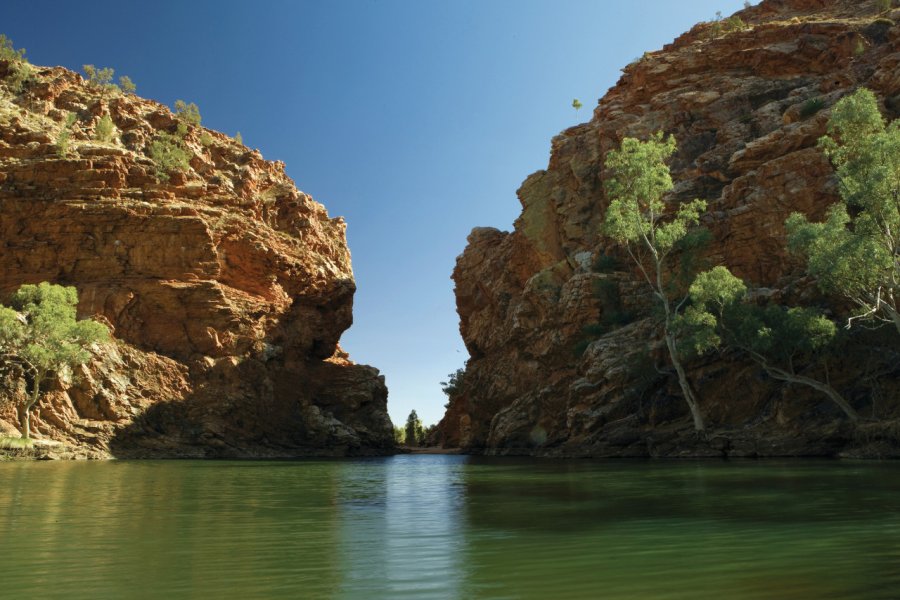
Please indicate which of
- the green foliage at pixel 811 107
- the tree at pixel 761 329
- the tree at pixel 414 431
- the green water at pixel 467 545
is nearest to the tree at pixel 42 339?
the green water at pixel 467 545

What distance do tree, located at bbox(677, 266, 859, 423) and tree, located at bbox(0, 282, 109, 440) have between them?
42.7m

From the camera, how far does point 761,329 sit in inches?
1277

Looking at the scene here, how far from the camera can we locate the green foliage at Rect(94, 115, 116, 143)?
206 ft

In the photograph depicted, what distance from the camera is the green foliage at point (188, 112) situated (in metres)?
74.1

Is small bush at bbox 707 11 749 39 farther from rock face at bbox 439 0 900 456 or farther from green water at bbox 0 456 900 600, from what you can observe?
green water at bbox 0 456 900 600

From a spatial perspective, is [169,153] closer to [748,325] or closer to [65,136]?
[65,136]

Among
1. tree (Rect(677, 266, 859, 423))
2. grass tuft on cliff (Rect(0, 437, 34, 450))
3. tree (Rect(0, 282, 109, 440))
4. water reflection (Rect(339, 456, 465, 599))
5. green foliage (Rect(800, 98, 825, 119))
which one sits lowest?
water reflection (Rect(339, 456, 465, 599))

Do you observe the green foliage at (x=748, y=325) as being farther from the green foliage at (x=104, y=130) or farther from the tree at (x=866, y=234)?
the green foliage at (x=104, y=130)

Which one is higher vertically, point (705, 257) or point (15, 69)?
point (15, 69)

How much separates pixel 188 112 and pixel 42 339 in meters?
39.1

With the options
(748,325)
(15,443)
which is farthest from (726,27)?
(15,443)

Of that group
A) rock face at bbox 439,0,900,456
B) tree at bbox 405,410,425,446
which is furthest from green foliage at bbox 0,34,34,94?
tree at bbox 405,410,425,446

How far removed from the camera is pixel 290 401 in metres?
64.9

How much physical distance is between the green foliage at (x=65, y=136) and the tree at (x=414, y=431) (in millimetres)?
69165
